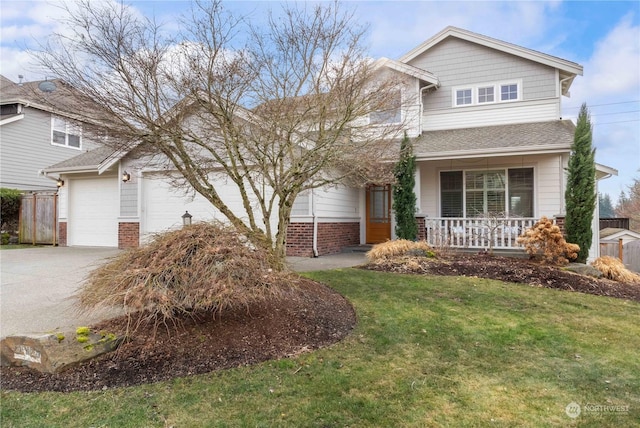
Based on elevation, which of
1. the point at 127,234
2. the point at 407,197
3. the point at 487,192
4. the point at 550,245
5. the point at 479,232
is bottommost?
the point at 550,245

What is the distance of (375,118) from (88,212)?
1144 centimetres

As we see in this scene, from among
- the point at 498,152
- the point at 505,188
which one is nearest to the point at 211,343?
the point at 498,152

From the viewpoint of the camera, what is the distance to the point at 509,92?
12453 millimetres

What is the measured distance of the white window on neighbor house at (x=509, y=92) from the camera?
40.6 feet

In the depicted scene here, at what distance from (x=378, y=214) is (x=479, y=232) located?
3293 mm

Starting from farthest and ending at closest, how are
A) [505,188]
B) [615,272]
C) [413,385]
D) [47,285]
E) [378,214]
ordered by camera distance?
[378,214], [505,188], [615,272], [47,285], [413,385]

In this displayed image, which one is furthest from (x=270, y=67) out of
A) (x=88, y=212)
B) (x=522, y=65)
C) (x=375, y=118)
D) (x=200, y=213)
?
(x=88, y=212)

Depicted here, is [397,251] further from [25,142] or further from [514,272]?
[25,142]

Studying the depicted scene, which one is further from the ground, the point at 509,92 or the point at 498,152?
the point at 509,92

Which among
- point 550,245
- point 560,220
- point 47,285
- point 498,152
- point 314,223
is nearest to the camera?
point 47,285

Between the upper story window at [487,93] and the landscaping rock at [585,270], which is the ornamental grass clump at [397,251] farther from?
the upper story window at [487,93]

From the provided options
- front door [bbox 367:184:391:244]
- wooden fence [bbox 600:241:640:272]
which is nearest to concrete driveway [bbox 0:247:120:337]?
front door [bbox 367:184:391:244]

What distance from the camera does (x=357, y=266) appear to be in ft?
27.7

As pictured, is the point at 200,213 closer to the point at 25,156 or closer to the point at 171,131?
the point at 171,131
